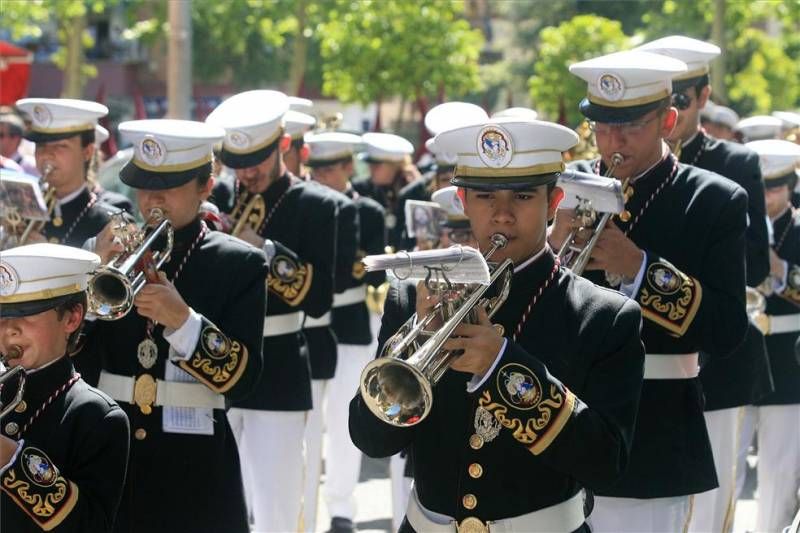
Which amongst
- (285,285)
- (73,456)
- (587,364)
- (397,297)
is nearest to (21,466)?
(73,456)

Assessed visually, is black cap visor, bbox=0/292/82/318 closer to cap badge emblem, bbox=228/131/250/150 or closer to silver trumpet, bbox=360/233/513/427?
silver trumpet, bbox=360/233/513/427

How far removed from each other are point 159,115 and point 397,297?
1675 inches

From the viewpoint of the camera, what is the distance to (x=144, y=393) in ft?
18.2

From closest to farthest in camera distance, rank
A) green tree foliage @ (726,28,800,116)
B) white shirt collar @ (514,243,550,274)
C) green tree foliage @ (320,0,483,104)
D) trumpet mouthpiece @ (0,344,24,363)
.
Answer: white shirt collar @ (514,243,550,274) < trumpet mouthpiece @ (0,344,24,363) < green tree foliage @ (320,0,483,104) < green tree foliage @ (726,28,800,116)

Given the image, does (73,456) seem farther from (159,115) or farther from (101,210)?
(159,115)

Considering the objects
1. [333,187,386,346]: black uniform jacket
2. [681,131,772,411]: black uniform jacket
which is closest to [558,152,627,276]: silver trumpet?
[681,131,772,411]: black uniform jacket

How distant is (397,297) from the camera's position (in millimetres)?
4395

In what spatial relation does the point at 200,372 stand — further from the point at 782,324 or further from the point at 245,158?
the point at 782,324

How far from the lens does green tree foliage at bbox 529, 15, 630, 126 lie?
32188mm

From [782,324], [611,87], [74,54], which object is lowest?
[74,54]

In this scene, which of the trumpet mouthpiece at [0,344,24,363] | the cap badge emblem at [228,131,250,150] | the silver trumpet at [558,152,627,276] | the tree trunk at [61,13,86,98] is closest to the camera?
the trumpet mouthpiece at [0,344,24,363]

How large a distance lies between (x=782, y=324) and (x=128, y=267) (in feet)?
14.1

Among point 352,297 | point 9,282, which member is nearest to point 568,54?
point 352,297

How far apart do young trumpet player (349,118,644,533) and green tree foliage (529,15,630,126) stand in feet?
90.1
